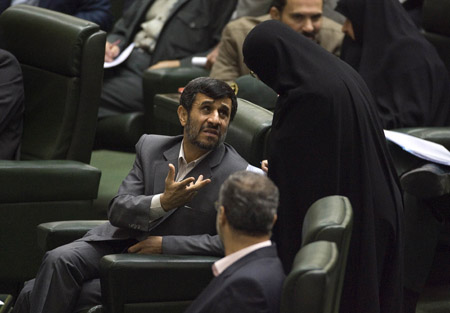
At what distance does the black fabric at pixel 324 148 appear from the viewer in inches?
123

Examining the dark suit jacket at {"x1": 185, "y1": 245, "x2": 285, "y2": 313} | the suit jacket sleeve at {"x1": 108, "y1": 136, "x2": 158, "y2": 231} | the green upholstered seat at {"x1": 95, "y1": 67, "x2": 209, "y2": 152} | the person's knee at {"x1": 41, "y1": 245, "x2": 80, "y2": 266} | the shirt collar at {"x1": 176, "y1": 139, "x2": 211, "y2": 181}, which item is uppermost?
the dark suit jacket at {"x1": 185, "y1": 245, "x2": 285, "y2": 313}

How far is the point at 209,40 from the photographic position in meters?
5.79

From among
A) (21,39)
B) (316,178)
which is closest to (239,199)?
(316,178)

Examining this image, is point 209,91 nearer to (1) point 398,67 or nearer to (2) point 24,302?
(2) point 24,302

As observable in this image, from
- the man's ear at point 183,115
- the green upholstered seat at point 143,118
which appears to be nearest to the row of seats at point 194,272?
the man's ear at point 183,115

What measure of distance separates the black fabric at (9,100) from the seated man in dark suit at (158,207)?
3.69 ft

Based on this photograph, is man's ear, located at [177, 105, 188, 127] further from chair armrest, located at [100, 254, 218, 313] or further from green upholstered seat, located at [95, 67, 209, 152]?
green upholstered seat, located at [95, 67, 209, 152]

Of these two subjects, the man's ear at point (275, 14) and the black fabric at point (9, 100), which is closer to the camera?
the black fabric at point (9, 100)

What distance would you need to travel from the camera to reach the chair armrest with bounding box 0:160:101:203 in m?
4.11

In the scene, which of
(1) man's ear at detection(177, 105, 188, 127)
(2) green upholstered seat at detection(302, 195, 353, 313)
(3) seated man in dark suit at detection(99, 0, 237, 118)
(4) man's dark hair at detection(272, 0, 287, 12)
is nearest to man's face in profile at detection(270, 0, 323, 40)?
(4) man's dark hair at detection(272, 0, 287, 12)

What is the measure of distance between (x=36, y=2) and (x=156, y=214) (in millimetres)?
2657

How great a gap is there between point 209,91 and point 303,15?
1592 millimetres

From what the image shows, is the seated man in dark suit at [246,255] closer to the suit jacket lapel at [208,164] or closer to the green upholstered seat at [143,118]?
the suit jacket lapel at [208,164]

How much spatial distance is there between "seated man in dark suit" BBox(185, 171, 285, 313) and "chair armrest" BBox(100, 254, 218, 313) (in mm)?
692
